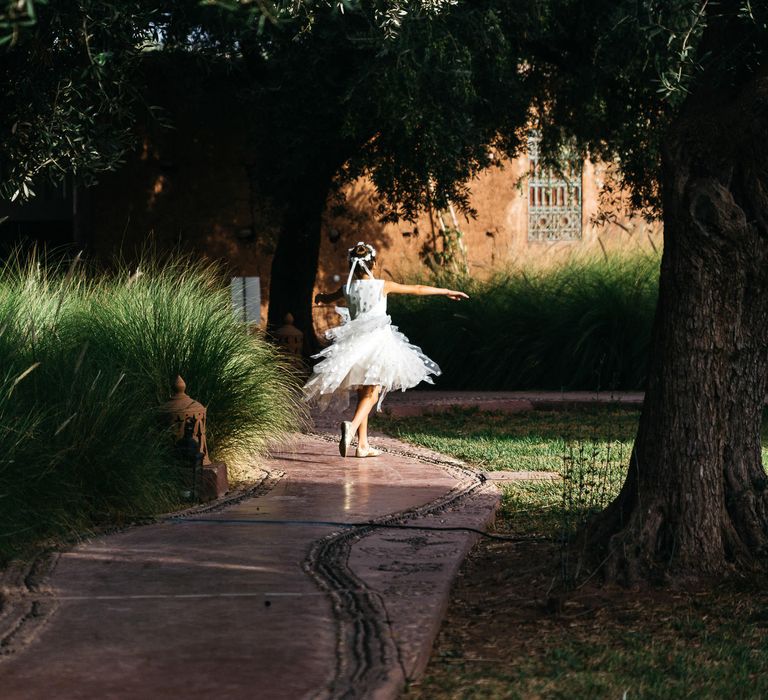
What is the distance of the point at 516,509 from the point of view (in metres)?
7.32

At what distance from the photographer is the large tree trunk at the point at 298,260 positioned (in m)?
15.7

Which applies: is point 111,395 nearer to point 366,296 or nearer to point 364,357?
point 364,357

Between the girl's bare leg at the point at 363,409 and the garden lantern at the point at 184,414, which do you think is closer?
the garden lantern at the point at 184,414

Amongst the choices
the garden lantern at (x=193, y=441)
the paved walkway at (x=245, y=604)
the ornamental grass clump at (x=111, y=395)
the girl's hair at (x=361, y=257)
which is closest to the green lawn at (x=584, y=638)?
the paved walkway at (x=245, y=604)

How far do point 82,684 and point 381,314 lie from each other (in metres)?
5.89

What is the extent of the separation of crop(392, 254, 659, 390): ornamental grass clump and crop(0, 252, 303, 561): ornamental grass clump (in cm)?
595

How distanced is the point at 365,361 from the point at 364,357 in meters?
0.03

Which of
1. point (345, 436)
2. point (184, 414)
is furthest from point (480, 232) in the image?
point (184, 414)

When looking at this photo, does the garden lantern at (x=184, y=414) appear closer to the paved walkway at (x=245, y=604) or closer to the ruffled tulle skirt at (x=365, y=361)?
the paved walkway at (x=245, y=604)

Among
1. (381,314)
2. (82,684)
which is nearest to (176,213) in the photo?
(381,314)

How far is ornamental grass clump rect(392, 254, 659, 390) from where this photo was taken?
1491 cm

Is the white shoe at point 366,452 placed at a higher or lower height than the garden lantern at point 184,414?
lower

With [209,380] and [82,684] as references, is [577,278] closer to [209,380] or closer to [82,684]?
[209,380]

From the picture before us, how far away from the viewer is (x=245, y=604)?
15.7ft
